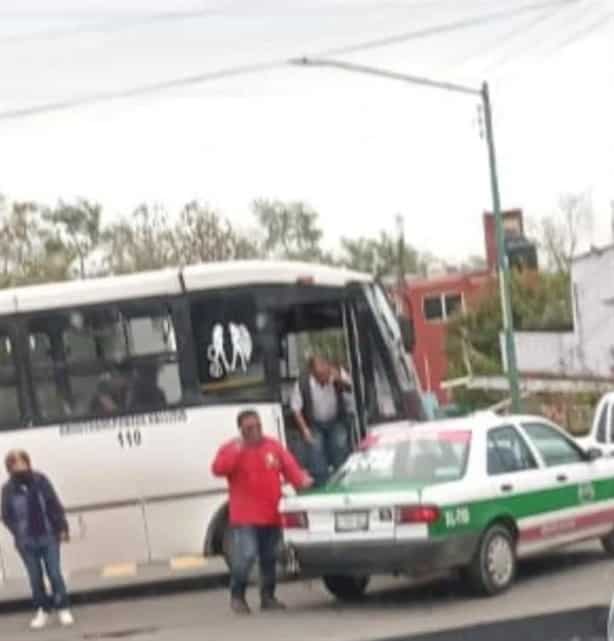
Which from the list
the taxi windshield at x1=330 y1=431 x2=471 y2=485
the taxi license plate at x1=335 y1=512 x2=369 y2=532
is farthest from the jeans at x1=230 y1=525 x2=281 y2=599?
the taxi license plate at x1=335 y1=512 x2=369 y2=532

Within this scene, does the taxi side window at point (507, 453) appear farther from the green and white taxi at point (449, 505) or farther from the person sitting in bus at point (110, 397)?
the person sitting in bus at point (110, 397)

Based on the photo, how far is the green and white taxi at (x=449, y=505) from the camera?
48.7 feet

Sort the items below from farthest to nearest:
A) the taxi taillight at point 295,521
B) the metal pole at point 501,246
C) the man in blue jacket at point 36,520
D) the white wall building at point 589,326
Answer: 1. the white wall building at point 589,326
2. the metal pole at point 501,246
3. the man in blue jacket at point 36,520
4. the taxi taillight at point 295,521

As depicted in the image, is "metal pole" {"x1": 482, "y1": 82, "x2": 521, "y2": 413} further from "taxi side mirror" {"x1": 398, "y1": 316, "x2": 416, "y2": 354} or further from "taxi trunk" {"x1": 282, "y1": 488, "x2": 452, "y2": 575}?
"taxi trunk" {"x1": 282, "y1": 488, "x2": 452, "y2": 575}

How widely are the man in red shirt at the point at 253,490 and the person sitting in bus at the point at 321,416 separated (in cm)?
294

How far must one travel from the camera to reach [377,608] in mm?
15797

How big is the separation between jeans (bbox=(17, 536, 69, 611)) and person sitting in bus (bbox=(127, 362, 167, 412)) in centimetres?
245

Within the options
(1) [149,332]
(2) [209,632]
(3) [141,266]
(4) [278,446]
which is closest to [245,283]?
(1) [149,332]

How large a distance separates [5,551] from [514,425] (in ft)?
18.3

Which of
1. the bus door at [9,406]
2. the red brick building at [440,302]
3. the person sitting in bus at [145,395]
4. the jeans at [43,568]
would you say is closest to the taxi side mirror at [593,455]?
the person sitting in bus at [145,395]

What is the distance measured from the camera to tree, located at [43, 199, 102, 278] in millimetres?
61281

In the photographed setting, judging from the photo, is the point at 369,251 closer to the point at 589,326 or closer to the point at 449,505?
the point at 589,326

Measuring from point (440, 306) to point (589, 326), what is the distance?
18999 millimetres

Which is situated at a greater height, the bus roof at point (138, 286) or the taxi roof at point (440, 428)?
the bus roof at point (138, 286)
